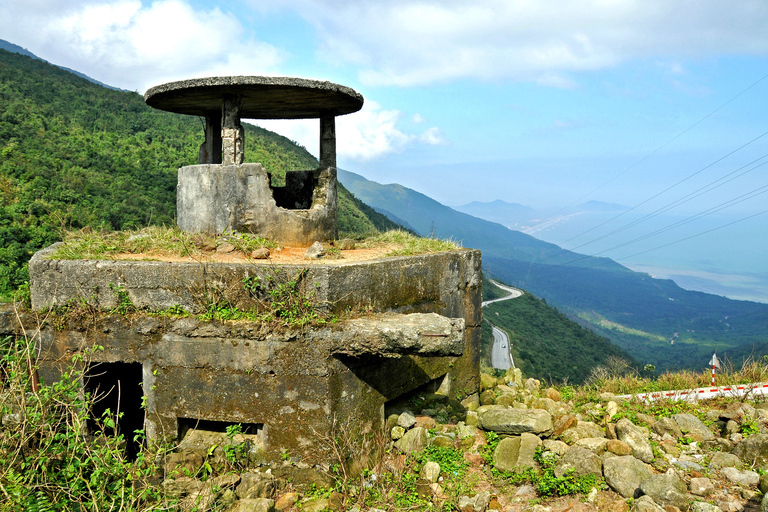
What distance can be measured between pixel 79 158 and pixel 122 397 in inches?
888

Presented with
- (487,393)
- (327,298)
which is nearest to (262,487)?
(327,298)

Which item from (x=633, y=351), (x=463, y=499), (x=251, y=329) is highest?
(x=251, y=329)

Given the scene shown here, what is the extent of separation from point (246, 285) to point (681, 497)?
3897 mm

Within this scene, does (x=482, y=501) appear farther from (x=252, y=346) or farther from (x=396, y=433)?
(x=252, y=346)

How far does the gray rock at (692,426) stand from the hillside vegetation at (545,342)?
26492 millimetres

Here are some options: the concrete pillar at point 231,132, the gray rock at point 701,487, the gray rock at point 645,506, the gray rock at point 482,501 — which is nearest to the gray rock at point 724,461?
the gray rock at point 701,487

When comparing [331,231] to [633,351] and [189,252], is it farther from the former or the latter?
[633,351]

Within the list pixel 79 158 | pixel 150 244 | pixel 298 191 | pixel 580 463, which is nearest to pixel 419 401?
pixel 580 463

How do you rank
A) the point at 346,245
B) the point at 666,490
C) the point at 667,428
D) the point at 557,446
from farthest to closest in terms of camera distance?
the point at 346,245 → the point at 667,428 → the point at 557,446 → the point at 666,490

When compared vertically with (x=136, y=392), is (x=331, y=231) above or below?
above

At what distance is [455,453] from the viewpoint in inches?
208

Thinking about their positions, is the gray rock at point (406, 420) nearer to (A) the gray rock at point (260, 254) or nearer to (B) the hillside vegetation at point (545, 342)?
(A) the gray rock at point (260, 254)

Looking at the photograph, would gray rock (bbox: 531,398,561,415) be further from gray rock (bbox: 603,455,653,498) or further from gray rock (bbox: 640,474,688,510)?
gray rock (bbox: 640,474,688,510)

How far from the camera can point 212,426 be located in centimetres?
515
